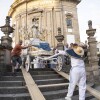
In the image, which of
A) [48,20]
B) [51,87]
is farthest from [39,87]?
[48,20]

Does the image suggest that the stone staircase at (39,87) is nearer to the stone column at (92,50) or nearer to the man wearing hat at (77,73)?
the man wearing hat at (77,73)

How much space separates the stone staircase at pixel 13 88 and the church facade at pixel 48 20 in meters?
19.4

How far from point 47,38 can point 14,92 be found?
21898 millimetres

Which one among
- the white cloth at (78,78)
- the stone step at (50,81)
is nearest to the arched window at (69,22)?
the stone step at (50,81)

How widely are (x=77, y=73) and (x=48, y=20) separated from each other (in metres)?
24.1

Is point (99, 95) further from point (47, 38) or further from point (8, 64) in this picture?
point (47, 38)

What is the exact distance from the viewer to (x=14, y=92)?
29.2ft

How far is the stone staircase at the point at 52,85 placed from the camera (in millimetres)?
8695

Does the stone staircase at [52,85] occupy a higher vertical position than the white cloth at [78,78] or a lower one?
lower

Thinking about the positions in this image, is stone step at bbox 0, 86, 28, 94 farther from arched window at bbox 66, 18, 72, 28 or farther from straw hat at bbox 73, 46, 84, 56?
arched window at bbox 66, 18, 72, 28

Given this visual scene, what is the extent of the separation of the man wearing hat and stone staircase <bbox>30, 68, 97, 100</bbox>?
138 centimetres

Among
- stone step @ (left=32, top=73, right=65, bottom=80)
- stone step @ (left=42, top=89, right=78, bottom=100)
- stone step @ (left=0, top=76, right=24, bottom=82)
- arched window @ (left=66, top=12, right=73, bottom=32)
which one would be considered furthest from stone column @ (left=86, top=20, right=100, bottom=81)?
arched window @ (left=66, top=12, right=73, bottom=32)

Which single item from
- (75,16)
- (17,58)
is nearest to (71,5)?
(75,16)

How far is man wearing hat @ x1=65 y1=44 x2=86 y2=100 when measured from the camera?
718 cm
